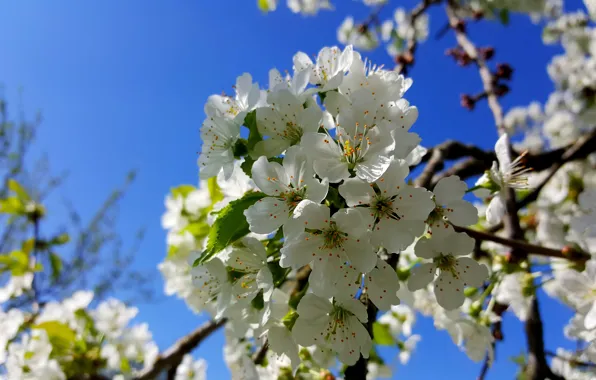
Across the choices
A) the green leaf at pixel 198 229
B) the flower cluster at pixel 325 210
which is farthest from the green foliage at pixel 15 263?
the flower cluster at pixel 325 210

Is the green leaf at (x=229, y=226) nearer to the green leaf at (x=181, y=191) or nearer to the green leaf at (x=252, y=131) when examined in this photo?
the green leaf at (x=252, y=131)

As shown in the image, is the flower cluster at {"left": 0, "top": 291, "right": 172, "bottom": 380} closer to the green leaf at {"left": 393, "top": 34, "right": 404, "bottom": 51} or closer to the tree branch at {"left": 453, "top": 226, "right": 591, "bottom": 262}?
the tree branch at {"left": 453, "top": 226, "right": 591, "bottom": 262}

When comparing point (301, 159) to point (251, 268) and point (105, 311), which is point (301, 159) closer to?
point (251, 268)

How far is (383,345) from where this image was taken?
1.84 meters

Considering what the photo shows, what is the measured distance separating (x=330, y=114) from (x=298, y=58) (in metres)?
0.18

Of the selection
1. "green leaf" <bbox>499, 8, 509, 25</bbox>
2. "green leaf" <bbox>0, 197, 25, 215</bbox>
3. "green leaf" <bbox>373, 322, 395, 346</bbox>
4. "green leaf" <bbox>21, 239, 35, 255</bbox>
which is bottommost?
"green leaf" <bbox>373, 322, 395, 346</bbox>

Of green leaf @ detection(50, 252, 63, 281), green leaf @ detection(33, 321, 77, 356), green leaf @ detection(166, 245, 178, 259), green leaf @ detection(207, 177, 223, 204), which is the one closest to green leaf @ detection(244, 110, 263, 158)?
green leaf @ detection(207, 177, 223, 204)

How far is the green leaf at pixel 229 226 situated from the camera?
839 mm

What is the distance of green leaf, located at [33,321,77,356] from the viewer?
1.87m

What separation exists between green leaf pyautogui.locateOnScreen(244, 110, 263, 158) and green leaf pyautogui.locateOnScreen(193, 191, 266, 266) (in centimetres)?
11

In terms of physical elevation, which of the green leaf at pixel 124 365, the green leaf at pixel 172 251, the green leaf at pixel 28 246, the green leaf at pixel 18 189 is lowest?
the green leaf at pixel 124 365

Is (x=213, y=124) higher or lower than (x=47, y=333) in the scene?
higher

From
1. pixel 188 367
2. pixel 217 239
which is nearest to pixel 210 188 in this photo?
pixel 217 239

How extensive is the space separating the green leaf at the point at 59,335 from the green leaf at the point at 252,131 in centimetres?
153
